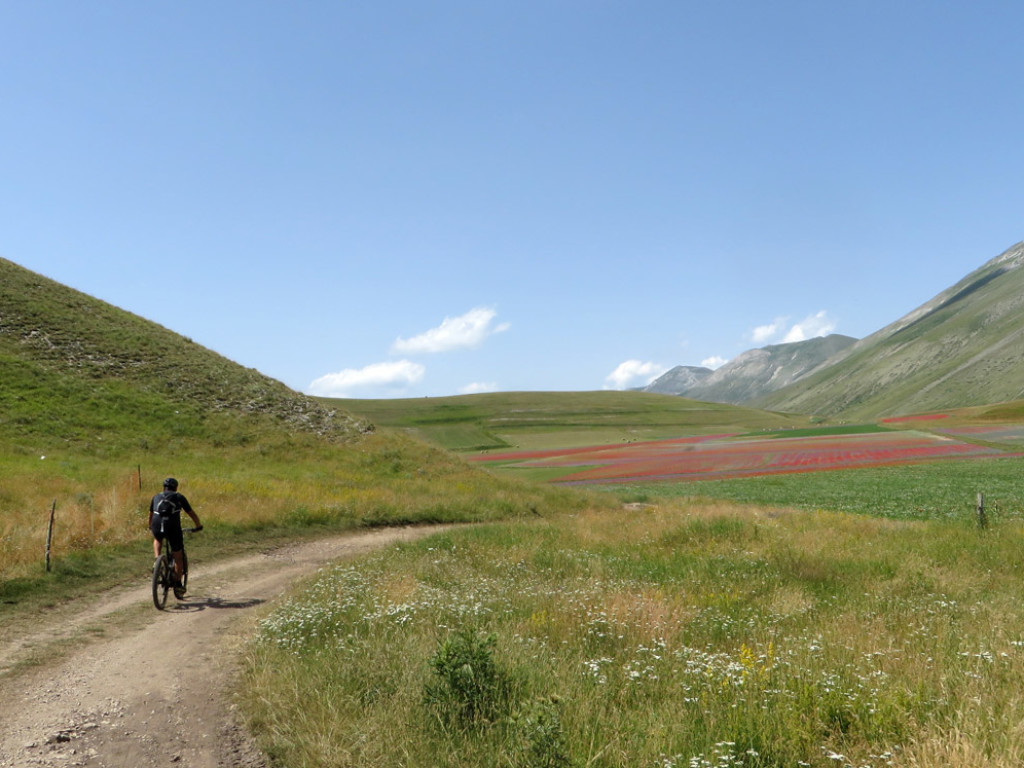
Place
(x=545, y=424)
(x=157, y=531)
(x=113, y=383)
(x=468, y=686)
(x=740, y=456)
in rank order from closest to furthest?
(x=468, y=686), (x=157, y=531), (x=113, y=383), (x=740, y=456), (x=545, y=424)

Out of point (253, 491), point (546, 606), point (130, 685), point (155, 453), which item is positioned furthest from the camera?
point (155, 453)

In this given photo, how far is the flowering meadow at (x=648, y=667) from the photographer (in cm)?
529

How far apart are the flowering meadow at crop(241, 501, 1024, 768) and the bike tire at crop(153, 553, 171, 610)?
292cm

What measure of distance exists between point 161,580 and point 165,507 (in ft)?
4.97

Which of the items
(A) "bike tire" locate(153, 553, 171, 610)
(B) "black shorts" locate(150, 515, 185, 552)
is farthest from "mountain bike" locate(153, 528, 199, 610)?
(B) "black shorts" locate(150, 515, 185, 552)

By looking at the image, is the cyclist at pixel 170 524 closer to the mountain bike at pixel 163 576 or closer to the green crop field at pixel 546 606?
the mountain bike at pixel 163 576

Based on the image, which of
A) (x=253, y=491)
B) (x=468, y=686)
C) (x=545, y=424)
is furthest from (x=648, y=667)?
(x=545, y=424)

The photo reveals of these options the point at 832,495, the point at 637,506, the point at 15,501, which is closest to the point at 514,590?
the point at 15,501

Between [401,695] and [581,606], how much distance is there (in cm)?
405

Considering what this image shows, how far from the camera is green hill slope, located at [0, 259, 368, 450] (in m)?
33.0

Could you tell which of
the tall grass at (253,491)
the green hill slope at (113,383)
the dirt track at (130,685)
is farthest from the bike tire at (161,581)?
the green hill slope at (113,383)

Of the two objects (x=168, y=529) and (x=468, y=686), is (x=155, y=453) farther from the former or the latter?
(x=468, y=686)

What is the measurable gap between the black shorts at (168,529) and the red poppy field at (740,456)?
160 ft

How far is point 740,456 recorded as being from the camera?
255 ft
